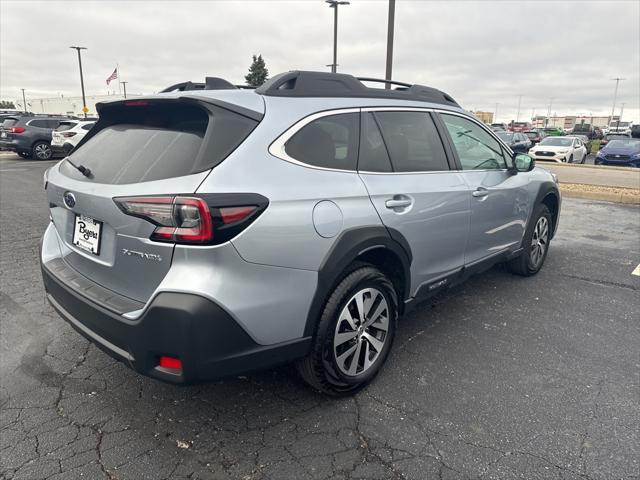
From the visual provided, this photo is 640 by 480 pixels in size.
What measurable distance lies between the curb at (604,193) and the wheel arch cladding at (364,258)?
29.2 ft

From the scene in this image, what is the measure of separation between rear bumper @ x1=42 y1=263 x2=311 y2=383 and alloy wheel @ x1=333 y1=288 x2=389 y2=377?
0.35 metres

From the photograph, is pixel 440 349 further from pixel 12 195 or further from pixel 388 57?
pixel 388 57

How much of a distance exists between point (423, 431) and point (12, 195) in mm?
10276

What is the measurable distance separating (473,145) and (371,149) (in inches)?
56.9

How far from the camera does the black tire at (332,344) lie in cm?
248

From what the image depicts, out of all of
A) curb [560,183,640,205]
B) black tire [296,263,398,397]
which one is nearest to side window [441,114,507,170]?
black tire [296,263,398,397]

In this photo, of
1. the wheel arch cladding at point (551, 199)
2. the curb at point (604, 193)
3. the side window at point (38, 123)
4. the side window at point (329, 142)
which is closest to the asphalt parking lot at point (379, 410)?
the wheel arch cladding at point (551, 199)

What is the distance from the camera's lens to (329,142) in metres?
2.61

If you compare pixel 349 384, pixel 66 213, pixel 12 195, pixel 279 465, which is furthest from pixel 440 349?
pixel 12 195

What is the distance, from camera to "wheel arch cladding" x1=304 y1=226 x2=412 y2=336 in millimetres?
2391

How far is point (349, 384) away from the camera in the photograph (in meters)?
2.73

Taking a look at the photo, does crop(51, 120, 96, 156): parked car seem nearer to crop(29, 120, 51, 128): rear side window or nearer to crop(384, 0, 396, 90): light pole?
crop(29, 120, 51, 128): rear side window

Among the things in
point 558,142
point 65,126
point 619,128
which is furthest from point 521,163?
point 619,128

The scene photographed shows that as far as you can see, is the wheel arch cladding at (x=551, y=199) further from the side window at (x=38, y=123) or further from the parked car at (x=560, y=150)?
the side window at (x=38, y=123)
